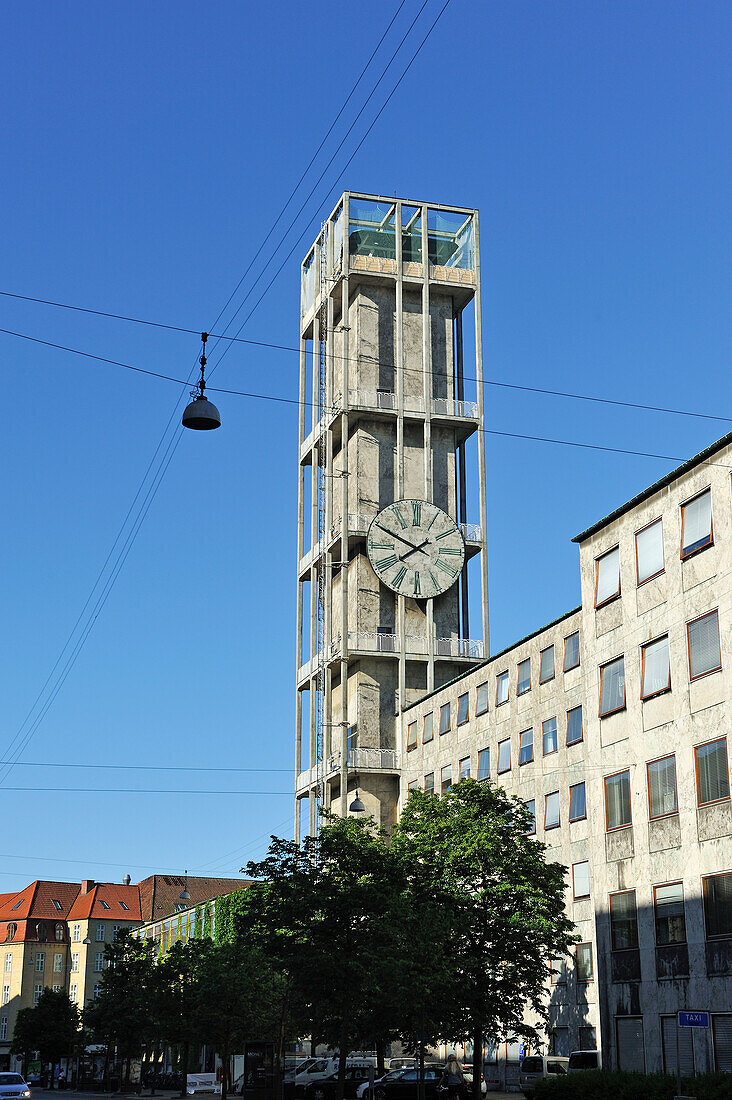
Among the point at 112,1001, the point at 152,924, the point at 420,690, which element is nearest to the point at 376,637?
the point at 420,690

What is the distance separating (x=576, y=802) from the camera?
5641 centimetres

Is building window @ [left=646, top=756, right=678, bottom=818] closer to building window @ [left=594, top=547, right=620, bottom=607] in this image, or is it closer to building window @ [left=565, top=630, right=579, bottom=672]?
building window @ [left=594, top=547, right=620, bottom=607]

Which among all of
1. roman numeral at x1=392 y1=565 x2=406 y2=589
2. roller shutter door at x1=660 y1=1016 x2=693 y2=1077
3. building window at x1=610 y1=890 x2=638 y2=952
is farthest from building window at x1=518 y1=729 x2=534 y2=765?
roller shutter door at x1=660 y1=1016 x2=693 y2=1077

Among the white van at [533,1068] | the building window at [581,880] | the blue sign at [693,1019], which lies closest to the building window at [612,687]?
the blue sign at [693,1019]

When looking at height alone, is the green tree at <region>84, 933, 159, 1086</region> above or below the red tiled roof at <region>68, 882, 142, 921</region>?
below

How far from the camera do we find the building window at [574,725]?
56469mm

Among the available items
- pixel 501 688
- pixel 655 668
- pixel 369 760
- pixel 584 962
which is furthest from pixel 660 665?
pixel 369 760

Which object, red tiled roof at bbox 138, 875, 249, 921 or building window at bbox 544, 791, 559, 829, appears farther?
red tiled roof at bbox 138, 875, 249, 921

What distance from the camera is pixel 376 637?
77.8m

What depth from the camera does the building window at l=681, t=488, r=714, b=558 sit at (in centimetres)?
3734

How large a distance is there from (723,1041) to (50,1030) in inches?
3497

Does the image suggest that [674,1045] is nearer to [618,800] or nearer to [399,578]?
[618,800]

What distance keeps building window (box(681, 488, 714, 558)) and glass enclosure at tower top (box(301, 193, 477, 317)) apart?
4801 centimetres

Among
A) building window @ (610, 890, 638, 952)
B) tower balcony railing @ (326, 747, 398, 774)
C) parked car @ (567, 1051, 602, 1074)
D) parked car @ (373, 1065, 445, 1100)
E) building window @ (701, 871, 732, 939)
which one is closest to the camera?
building window @ (701, 871, 732, 939)
